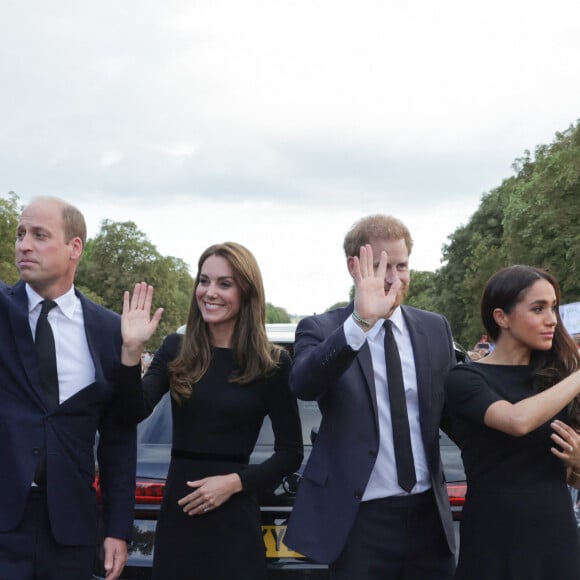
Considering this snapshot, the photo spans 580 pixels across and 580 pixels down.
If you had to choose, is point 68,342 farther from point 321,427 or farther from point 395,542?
point 395,542

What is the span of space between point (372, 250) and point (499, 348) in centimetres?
63

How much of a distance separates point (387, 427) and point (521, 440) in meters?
0.50

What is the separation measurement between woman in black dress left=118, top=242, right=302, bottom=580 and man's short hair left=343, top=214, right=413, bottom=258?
1.65 ft

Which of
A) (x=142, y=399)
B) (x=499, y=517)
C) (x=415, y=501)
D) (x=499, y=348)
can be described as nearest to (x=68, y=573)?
(x=142, y=399)

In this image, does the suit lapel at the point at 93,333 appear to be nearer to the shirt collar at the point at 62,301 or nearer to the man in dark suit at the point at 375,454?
the shirt collar at the point at 62,301

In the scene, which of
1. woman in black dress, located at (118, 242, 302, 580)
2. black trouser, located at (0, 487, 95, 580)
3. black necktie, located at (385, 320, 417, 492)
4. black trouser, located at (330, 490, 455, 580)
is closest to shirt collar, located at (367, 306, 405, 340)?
black necktie, located at (385, 320, 417, 492)

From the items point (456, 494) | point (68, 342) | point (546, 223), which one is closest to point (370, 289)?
point (68, 342)

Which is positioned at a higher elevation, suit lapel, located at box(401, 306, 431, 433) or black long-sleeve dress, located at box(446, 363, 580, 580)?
suit lapel, located at box(401, 306, 431, 433)

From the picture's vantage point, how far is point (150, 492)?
15.4ft

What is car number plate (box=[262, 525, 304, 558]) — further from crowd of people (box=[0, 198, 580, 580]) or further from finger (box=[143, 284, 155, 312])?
finger (box=[143, 284, 155, 312])

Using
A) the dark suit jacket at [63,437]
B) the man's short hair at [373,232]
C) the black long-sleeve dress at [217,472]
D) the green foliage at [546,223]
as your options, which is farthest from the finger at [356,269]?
the green foliage at [546,223]

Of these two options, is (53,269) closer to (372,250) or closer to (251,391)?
(251,391)

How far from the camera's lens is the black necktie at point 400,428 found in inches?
A: 145

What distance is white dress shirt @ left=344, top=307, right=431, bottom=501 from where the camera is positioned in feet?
12.2
